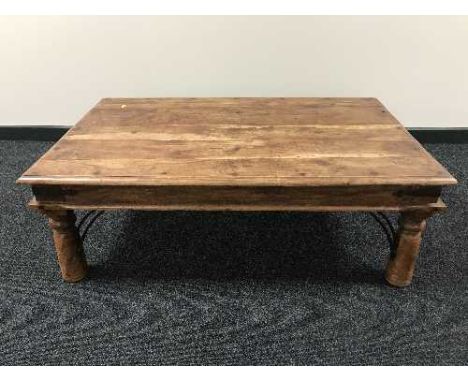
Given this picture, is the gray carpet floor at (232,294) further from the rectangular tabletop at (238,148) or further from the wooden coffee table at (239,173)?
the rectangular tabletop at (238,148)

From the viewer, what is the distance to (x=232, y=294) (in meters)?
1.34

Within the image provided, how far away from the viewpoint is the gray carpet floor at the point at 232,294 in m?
1.16

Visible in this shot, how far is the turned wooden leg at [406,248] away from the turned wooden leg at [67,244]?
3.32ft

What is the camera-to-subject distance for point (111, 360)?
1.13 m

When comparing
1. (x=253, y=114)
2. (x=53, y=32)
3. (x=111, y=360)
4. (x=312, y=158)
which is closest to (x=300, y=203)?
(x=312, y=158)

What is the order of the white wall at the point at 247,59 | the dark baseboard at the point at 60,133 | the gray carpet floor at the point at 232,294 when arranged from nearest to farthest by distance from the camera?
the gray carpet floor at the point at 232,294 → the white wall at the point at 247,59 → the dark baseboard at the point at 60,133

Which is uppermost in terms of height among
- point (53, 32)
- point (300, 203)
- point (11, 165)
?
point (53, 32)

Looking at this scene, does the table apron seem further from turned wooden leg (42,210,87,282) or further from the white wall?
the white wall

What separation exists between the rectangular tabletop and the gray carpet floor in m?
0.40

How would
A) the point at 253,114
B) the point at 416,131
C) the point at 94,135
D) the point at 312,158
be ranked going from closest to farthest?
the point at 312,158, the point at 94,135, the point at 253,114, the point at 416,131

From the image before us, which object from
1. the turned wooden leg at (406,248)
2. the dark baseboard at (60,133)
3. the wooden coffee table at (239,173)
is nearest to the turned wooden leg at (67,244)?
the wooden coffee table at (239,173)

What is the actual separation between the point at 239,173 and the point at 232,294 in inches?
16.5

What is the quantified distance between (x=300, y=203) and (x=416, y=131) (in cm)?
138

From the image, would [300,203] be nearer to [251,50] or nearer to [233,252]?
[233,252]
